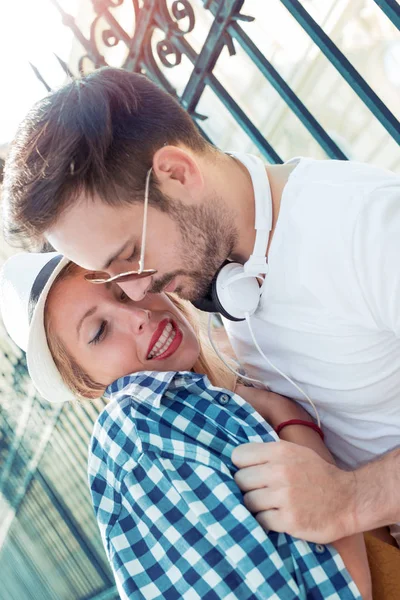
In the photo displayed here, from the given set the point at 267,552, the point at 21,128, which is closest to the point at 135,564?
the point at 267,552

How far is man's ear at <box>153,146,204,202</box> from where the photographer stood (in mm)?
1411

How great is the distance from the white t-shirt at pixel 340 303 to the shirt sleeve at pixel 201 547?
0.34m

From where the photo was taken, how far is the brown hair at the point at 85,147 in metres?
1.35

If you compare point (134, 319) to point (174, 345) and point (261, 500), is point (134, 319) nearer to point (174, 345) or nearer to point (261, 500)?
point (174, 345)

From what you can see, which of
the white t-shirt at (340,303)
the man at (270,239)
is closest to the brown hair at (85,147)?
the man at (270,239)

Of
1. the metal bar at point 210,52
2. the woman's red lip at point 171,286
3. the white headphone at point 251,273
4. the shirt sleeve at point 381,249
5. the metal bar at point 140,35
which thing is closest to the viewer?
the shirt sleeve at point 381,249

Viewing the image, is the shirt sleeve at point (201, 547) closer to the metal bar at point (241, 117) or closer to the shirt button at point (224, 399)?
the shirt button at point (224, 399)

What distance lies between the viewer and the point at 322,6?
213 cm

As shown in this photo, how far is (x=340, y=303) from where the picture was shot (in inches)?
53.4

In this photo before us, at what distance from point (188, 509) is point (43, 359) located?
2.21ft

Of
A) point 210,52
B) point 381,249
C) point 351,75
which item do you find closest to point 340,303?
point 381,249

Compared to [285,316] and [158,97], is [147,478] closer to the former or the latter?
[285,316]

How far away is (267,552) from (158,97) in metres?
1.08

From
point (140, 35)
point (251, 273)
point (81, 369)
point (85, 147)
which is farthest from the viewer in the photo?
point (140, 35)
